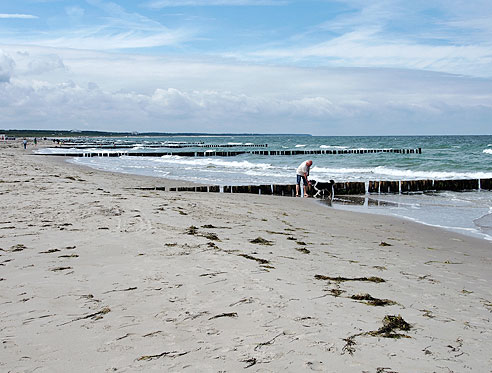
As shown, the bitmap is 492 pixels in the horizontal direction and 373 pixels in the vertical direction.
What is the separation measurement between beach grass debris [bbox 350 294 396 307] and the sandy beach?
0.01 m

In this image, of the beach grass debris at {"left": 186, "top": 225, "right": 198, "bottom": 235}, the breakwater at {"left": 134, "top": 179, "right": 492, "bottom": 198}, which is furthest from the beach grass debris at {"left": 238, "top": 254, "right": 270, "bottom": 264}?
the breakwater at {"left": 134, "top": 179, "right": 492, "bottom": 198}

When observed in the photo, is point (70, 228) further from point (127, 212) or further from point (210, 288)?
point (210, 288)

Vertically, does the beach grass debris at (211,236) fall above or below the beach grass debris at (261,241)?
above

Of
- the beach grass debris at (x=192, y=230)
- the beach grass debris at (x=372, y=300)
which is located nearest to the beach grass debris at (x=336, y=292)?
the beach grass debris at (x=372, y=300)

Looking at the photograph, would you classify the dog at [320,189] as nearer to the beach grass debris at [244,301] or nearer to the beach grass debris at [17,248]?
the beach grass debris at [17,248]

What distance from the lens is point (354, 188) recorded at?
19.3 m

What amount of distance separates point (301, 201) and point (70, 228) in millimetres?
9615

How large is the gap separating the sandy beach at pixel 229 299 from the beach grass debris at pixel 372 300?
0.04 ft

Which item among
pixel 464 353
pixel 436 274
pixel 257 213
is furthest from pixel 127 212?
pixel 464 353

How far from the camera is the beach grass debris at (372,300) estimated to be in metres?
4.58

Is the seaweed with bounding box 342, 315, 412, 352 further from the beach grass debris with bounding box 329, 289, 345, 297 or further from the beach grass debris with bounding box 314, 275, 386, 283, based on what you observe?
the beach grass debris with bounding box 314, 275, 386, 283

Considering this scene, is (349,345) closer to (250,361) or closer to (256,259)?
(250,361)

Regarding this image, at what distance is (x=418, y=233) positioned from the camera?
10227 millimetres

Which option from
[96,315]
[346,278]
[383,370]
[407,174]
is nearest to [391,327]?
[383,370]
